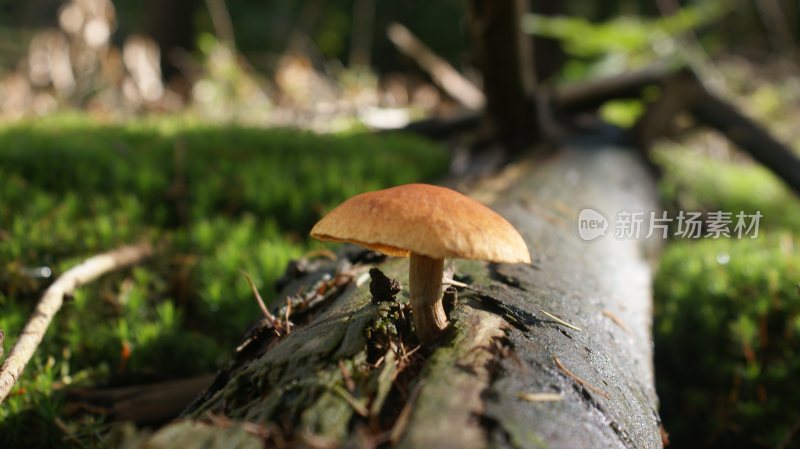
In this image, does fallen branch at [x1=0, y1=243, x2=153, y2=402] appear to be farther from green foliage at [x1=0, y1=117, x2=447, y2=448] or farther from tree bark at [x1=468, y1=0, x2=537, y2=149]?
tree bark at [x1=468, y1=0, x2=537, y2=149]

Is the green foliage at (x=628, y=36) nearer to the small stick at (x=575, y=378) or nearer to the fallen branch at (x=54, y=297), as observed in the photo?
the fallen branch at (x=54, y=297)

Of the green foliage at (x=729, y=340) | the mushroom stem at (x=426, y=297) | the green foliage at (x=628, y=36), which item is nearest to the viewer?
the mushroom stem at (x=426, y=297)

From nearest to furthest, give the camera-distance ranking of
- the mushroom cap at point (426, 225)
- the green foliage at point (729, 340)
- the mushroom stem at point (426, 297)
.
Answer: the mushroom cap at point (426, 225) → the mushroom stem at point (426, 297) → the green foliage at point (729, 340)

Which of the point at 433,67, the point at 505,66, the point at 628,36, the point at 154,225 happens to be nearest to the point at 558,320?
the point at 154,225

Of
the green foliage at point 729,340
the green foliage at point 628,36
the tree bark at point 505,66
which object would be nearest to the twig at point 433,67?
the green foliage at point 628,36

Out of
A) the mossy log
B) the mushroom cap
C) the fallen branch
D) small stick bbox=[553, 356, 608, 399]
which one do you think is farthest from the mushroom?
the fallen branch

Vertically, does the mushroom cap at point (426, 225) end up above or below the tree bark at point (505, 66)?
below
